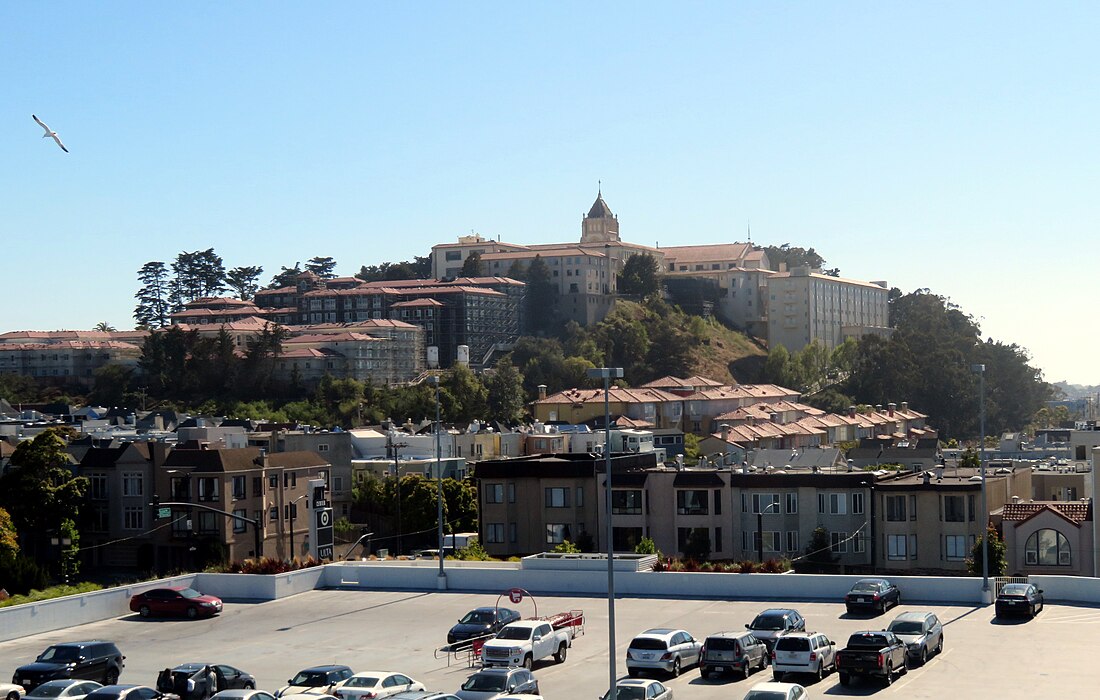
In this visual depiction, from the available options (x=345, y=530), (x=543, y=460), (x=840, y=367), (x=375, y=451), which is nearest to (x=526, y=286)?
(x=840, y=367)

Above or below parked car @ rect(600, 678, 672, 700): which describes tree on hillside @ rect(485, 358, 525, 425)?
above

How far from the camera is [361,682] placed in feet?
92.7

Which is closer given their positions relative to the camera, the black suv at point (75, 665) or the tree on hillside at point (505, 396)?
the black suv at point (75, 665)

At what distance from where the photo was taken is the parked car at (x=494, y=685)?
27750 millimetres

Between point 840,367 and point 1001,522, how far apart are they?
431 feet

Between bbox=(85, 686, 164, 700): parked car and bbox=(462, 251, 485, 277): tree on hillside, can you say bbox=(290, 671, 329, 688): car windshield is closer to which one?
bbox=(85, 686, 164, 700): parked car

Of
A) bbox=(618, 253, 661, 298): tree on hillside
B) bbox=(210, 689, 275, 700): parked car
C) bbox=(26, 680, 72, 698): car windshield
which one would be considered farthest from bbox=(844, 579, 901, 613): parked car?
bbox=(618, 253, 661, 298): tree on hillside

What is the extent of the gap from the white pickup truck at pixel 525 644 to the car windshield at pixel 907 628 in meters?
7.27

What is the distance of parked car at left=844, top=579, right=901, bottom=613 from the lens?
36.8 m

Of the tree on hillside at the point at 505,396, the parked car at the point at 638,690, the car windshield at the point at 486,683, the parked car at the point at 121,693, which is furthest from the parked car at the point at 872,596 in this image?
the tree on hillside at the point at 505,396

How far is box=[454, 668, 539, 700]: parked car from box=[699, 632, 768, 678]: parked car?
4341 mm

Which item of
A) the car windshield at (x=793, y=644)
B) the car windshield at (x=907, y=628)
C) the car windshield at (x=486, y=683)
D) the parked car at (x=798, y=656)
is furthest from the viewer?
the car windshield at (x=907, y=628)

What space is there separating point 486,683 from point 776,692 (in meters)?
5.62

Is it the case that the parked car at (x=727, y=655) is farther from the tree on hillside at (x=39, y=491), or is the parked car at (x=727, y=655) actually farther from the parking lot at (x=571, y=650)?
the tree on hillside at (x=39, y=491)
